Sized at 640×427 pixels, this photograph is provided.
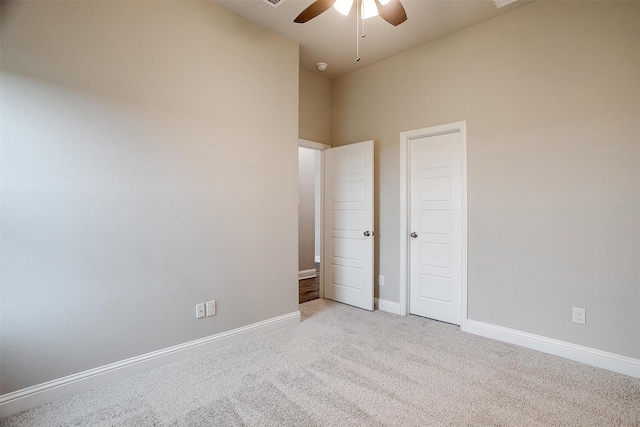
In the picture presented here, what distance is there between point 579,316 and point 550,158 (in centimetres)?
132

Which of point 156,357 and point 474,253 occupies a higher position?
point 474,253

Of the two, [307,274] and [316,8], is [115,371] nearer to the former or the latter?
[316,8]

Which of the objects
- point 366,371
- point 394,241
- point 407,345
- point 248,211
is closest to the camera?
point 366,371

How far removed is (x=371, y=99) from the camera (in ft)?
12.3

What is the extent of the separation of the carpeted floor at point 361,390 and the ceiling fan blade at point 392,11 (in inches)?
101

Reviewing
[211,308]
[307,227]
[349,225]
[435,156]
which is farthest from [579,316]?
[307,227]

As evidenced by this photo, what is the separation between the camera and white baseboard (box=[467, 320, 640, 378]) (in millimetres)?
2189

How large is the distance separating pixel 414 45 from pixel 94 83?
10.1 ft

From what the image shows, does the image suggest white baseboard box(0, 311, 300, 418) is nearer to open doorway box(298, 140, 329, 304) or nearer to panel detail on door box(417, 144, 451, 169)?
open doorway box(298, 140, 329, 304)

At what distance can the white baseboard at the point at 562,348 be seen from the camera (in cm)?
219

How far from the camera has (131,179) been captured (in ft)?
7.16

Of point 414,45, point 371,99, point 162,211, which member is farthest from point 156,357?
point 414,45

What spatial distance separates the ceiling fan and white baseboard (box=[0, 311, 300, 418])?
2.70 metres

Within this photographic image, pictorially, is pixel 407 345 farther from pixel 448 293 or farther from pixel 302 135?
pixel 302 135
